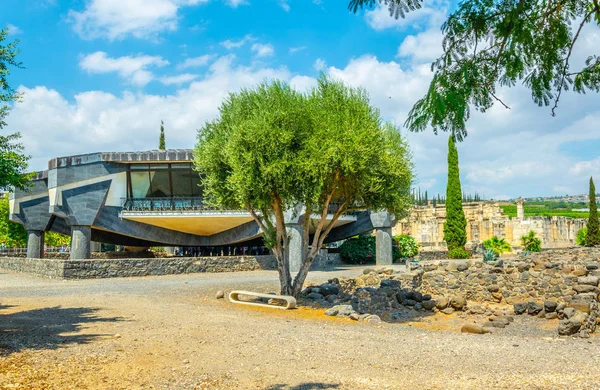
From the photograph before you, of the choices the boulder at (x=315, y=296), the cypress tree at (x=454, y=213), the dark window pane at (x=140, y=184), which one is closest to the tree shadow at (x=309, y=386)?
the boulder at (x=315, y=296)

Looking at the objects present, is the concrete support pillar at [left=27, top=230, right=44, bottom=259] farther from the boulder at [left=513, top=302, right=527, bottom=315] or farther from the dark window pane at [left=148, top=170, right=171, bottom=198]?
the boulder at [left=513, top=302, right=527, bottom=315]

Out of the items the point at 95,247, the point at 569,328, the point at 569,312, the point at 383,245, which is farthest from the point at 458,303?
the point at 95,247

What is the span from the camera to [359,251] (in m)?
38.7

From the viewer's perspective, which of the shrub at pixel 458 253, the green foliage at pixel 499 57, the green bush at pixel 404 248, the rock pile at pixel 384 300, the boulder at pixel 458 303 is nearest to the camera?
the green foliage at pixel 499 57

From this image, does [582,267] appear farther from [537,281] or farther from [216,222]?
[216,222]

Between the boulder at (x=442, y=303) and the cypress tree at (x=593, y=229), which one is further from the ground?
the cypress tree at (x=593, y=229)

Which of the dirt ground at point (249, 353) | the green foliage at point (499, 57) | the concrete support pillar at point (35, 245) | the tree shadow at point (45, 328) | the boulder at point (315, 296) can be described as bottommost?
the boulder at point (315, 296)

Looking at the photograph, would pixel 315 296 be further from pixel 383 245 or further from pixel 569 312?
pixel 383 245

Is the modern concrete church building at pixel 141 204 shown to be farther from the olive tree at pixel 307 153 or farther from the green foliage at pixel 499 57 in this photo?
the green foliage at pixel 499 57

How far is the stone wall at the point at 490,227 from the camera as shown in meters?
48.7

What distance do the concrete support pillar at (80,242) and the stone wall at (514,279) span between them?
66.3 feet

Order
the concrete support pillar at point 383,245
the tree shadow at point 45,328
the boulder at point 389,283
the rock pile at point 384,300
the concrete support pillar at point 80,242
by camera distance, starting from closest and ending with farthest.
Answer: the tree shadow at point 45,328
the rock pile at point 384,300
the boulder at point 389,283
the concrete support pillar at point 80,242
the concrete support pillar at point 383,245

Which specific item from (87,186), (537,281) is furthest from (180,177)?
(537,281)

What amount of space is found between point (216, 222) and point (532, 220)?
31340mm
